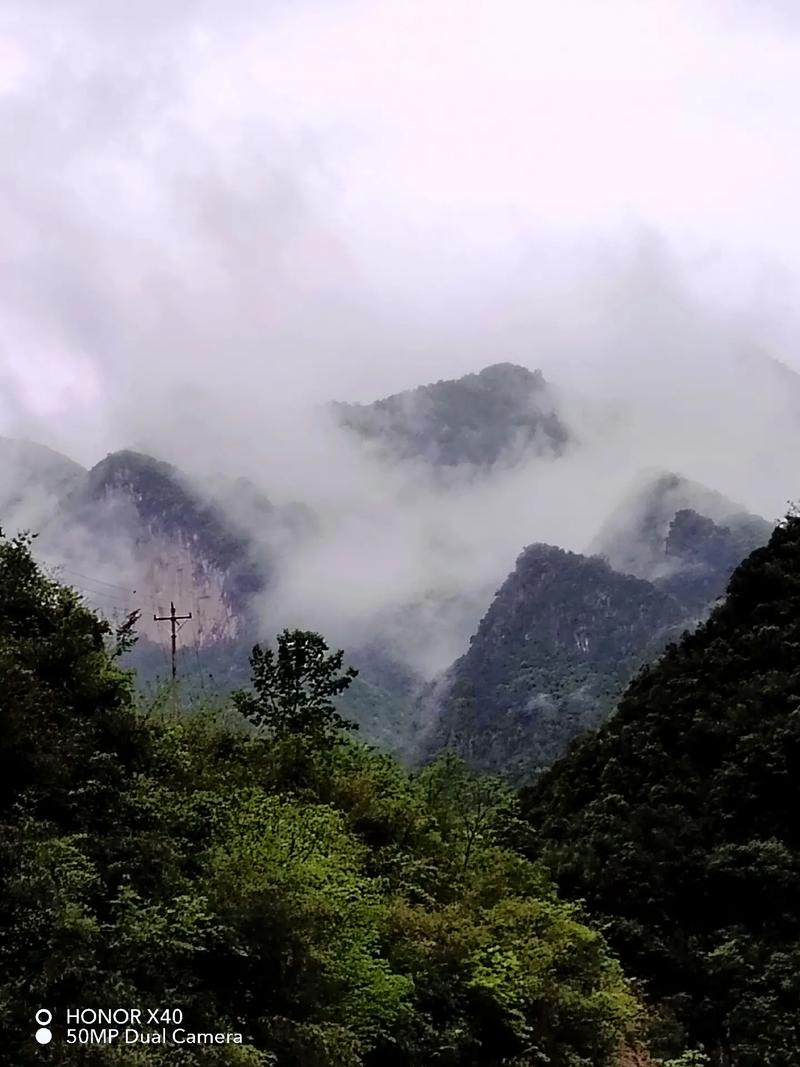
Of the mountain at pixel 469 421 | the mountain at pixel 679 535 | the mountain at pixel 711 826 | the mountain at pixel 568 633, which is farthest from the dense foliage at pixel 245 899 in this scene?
the mountain at pixel 469 421

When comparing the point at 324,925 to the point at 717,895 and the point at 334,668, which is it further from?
the point at 717,895

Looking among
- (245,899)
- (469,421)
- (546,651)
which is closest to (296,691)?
(245,899)

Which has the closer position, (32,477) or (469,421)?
(32,477)

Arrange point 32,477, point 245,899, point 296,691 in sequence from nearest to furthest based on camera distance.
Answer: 1. point 245,899
2. point 296,691
3. point 32,477

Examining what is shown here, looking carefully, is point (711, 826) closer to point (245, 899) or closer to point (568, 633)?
point (245, 899)

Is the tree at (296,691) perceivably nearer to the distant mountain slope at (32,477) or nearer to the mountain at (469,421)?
the distant mountain slope at (32,477)

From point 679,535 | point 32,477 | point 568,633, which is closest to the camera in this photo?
point 568,633

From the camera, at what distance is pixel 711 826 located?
748 inches

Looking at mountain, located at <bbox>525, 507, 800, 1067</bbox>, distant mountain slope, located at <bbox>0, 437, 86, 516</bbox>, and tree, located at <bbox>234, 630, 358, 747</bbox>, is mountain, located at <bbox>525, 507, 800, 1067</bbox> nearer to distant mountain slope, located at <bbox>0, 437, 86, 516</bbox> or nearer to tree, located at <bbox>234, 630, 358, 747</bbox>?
tree, located at <bbox>234, 630, 358, 747</bbox>

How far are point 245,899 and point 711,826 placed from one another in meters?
13.3

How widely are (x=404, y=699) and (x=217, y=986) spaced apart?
9336 cm

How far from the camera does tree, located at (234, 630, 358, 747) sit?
14.9 m

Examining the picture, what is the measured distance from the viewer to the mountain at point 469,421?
505 feet

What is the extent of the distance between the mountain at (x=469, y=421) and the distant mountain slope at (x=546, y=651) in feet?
221
